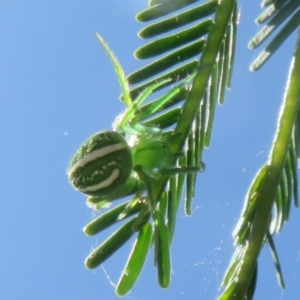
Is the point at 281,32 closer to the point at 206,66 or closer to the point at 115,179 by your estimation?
the point at 206,66

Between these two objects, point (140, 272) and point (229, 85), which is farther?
point (229, 85)

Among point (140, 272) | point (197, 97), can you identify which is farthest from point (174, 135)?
point (140, 272)

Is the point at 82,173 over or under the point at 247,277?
over

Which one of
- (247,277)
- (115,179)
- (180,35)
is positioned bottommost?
(247,277)
